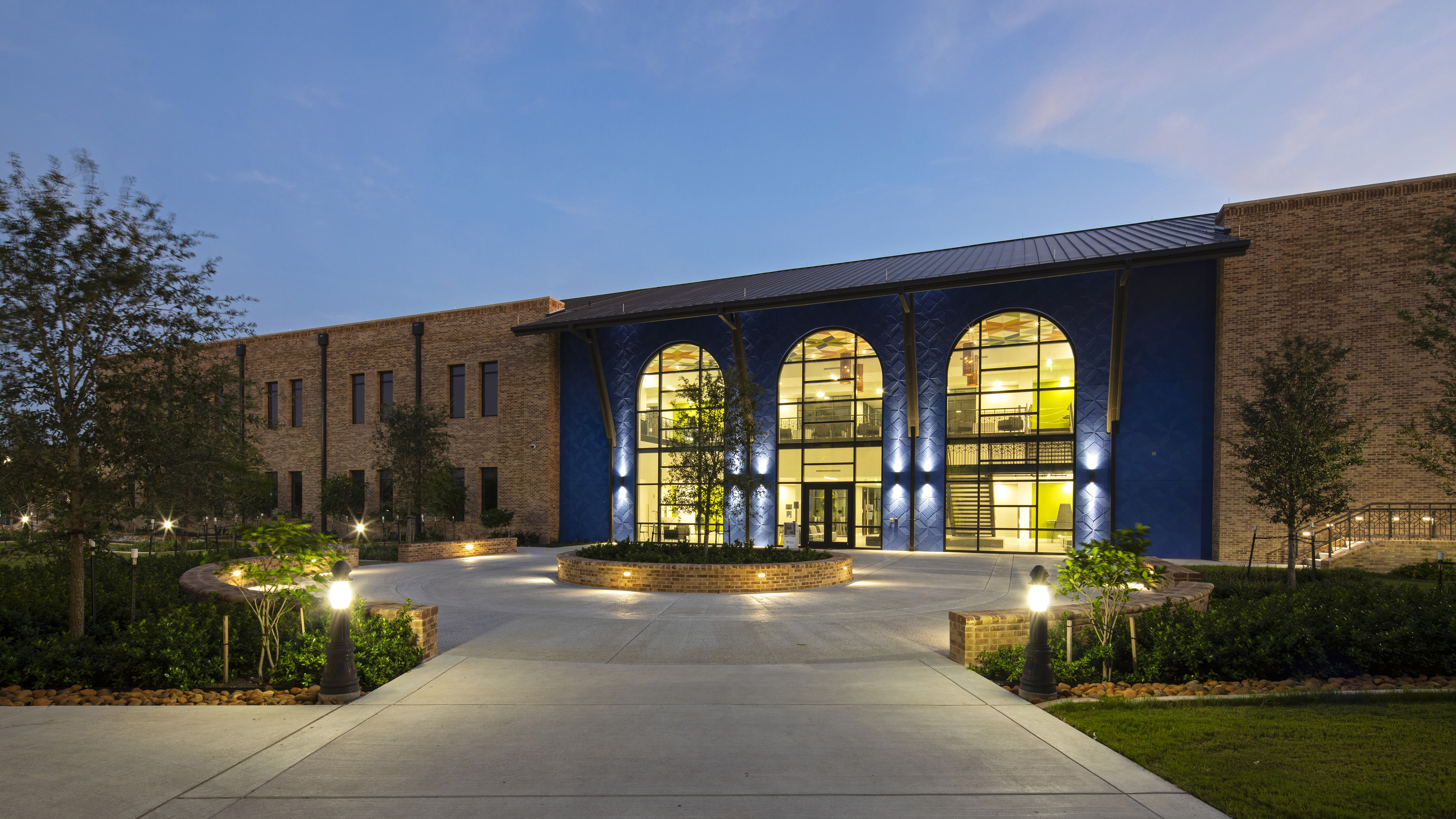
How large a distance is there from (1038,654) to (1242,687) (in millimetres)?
2039

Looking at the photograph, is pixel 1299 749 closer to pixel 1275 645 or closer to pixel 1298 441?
pixel 1275 645

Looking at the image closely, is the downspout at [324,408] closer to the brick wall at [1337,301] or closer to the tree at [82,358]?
the tree at [82,358]

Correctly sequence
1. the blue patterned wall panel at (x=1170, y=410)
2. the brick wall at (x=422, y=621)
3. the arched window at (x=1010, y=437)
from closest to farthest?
the brick wall at (x=422, y=621), the blue patterned wall panel at (x=1170, y=410), the arched window at (x=1010, y=437)

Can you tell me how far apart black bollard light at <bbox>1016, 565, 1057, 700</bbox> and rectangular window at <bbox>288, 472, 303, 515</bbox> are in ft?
121

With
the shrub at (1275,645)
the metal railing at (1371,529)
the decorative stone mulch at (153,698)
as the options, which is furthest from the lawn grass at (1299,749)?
the metal railing at (1371,529)

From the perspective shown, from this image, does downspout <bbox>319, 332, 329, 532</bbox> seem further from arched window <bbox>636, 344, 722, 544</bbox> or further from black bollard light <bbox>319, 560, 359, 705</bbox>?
black bollard light <bbox>319, 560, 359, 705</bbox>

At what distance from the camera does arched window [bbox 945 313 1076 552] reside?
78.5 ft

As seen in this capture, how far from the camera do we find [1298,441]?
14.1 m

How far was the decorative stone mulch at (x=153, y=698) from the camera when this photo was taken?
6785 millimetres

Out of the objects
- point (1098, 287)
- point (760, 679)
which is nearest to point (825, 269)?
point (1098, 287)

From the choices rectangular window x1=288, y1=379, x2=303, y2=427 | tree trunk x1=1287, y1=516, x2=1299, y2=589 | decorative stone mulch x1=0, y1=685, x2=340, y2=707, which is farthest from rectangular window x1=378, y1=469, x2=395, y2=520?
tree trunk x1=1287, y1=516, x2=1299, y2=589

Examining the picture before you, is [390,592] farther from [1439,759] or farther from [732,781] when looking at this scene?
[1439,759]

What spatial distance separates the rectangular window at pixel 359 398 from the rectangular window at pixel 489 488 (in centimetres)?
748

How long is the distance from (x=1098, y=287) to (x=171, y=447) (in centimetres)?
2415
